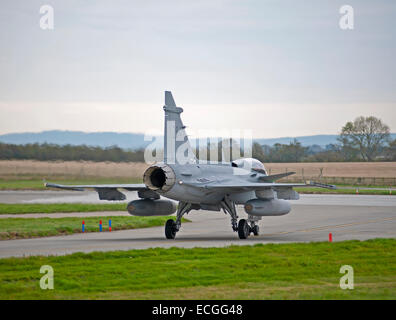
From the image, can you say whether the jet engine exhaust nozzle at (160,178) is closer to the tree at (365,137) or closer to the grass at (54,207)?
the grass at (54,207)

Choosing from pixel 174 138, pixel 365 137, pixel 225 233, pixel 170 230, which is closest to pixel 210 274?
pixel 174 138

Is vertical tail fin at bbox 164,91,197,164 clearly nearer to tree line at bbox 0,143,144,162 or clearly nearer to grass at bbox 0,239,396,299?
grass at bbox 0,239,396,299

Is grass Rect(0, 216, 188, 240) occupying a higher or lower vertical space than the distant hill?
lower

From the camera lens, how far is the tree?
96.4 meters

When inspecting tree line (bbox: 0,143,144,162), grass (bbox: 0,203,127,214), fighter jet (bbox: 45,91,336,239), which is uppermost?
tree line (bbox: 0,143,144,162)

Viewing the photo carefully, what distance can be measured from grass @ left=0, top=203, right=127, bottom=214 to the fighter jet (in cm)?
1467

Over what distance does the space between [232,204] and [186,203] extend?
2.00 m

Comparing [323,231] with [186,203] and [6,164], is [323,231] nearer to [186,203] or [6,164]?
[186,203]

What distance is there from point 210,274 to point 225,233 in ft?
46.6

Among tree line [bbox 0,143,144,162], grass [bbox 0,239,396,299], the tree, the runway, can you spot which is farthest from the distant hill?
the tree

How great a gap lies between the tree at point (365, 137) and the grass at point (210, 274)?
76.5 metres

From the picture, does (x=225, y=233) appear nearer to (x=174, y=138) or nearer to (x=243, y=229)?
(x=243, y=229)
